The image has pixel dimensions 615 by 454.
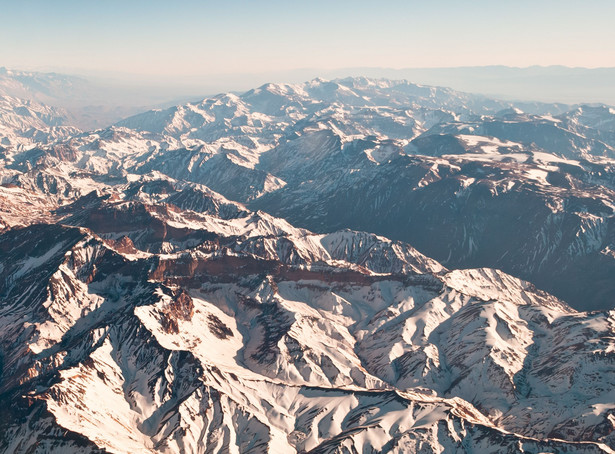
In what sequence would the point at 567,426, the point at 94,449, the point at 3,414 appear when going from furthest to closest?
the point at 567,426 < the point at 3,414 < the point at 94,449

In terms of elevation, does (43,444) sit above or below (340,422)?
above

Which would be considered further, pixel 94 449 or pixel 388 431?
pixel 388 431

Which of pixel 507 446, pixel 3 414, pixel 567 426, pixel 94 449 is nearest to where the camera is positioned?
pixel 94 449

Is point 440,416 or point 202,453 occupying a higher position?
point 440,416

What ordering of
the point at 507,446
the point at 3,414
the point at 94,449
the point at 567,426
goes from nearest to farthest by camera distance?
the point at 94,449
the point at 507,446
the point at 3,414
the point at 567,426

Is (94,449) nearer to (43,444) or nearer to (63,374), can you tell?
A: (43,444)

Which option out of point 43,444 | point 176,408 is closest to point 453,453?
point 176,408

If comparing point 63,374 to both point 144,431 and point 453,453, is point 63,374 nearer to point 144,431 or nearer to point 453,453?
point 144,431

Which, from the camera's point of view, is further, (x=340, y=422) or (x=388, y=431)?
(x=340, y=422)

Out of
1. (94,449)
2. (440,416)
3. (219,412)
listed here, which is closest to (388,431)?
(440,416)
